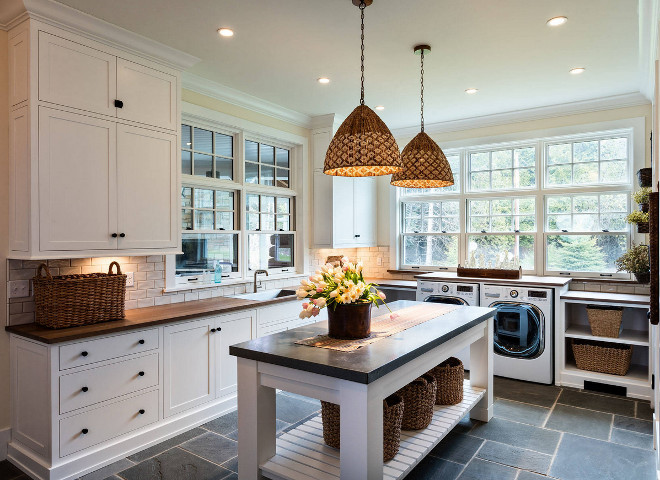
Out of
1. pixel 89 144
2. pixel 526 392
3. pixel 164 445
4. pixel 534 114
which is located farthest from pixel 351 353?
pixel 534 114

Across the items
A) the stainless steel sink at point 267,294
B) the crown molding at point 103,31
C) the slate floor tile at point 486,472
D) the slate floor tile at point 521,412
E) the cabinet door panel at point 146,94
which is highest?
the crown molding at point 103,31

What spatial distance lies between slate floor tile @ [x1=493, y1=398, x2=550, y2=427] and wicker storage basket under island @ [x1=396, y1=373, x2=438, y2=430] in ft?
3.86

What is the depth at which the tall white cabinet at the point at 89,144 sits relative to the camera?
2.69 meters

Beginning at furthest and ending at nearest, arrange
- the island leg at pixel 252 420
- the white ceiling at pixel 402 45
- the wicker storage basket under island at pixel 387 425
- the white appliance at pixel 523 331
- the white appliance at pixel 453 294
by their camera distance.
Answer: the white appliance at pixel 453 294 → the white appliance at pixel 523 331 → the white ceiling at pixel 402 45 → the wicker storage basket under island at pixel 387 425 → the island leg at pixel 252 420

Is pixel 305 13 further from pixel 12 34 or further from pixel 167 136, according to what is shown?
pixel 12 34

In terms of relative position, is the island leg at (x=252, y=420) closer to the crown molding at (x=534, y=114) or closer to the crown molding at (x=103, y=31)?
the crown molding at (x=103, y=31)

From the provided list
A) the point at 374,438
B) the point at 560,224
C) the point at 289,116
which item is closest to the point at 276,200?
the point at 289,116

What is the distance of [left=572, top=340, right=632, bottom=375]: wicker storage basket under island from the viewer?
4.05 meters

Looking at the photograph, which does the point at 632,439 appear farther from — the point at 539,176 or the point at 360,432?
the point at 539,176

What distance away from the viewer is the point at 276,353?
214 cm

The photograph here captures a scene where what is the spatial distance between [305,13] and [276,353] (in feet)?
6.66

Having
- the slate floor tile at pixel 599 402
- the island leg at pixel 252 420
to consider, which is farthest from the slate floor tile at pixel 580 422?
the island leg at pixel 252 420

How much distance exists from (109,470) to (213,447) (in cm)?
63

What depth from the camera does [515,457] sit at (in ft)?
9.54
